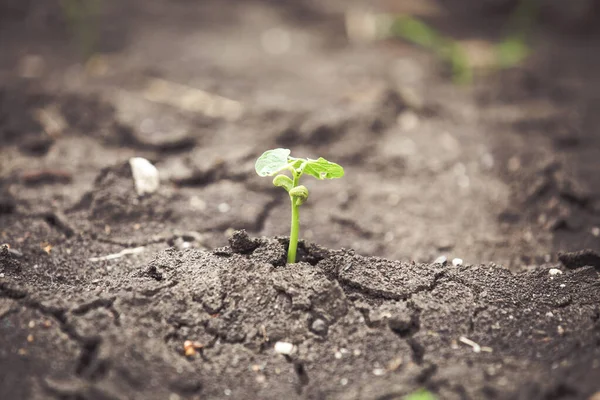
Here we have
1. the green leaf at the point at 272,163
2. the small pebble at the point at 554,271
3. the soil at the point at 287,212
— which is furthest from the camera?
the small pebble at the point at 554,271

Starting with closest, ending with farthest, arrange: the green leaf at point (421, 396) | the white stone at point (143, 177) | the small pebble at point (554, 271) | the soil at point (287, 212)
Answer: the green leaf at point (421, 396), the soil at point (287, 212), the small pebble at point (554, 271), the white stone at point (143, 177)

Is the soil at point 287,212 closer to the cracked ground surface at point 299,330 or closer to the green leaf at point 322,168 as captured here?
the cracked ground surface at point 299,330

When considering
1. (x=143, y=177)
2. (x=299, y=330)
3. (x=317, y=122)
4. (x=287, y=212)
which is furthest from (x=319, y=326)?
(x=317, y=122)

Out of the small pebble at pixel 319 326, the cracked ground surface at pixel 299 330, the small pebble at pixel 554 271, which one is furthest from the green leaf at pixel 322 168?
the small pebble at pixel 554 271

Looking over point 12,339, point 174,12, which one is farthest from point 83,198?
point 174,12

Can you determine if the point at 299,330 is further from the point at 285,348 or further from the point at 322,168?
the point at 322,168

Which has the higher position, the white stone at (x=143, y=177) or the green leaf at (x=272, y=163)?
the green leaf at (x=272, y=163)

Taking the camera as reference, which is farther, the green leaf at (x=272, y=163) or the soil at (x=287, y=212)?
the green leaf at (x=272, y=163)
